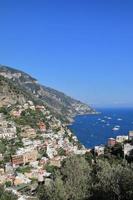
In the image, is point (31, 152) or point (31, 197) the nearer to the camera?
point (31, 197)

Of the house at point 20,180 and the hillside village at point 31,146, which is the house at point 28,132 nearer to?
the hillside village at point 31,146

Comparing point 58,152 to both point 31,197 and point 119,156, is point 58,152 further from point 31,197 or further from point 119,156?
point 31,197

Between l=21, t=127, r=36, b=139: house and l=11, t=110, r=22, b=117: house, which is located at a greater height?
l=11, t=110, r=22, b=117: house

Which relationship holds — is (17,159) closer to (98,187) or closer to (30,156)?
(30,156)

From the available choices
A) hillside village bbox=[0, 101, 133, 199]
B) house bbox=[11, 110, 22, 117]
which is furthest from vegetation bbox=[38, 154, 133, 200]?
house bbox=[11, 110, 22, 117]

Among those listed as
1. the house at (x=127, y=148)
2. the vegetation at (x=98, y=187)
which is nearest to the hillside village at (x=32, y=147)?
the house at (x=127, y=148)

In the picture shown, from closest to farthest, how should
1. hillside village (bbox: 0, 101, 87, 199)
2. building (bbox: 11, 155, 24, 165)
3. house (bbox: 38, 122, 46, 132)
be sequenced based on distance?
1. hillside village (bbox: 0, 101, 87, 199)
2. building (bbox: 11, 155, 24, 165)
3. house (bbox: 38, 122, 46, 132)

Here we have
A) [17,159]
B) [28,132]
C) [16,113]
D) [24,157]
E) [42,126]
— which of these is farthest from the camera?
[16,113]

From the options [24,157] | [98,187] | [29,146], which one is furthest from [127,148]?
[29,146]

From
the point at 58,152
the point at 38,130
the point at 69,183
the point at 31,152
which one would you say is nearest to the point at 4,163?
the point at 31,152

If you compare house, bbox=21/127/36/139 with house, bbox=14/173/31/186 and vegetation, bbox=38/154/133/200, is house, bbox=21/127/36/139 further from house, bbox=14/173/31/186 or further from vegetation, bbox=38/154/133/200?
vegetation, bbox=38/154/133/200

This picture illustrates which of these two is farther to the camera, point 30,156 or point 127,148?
point 30,156
